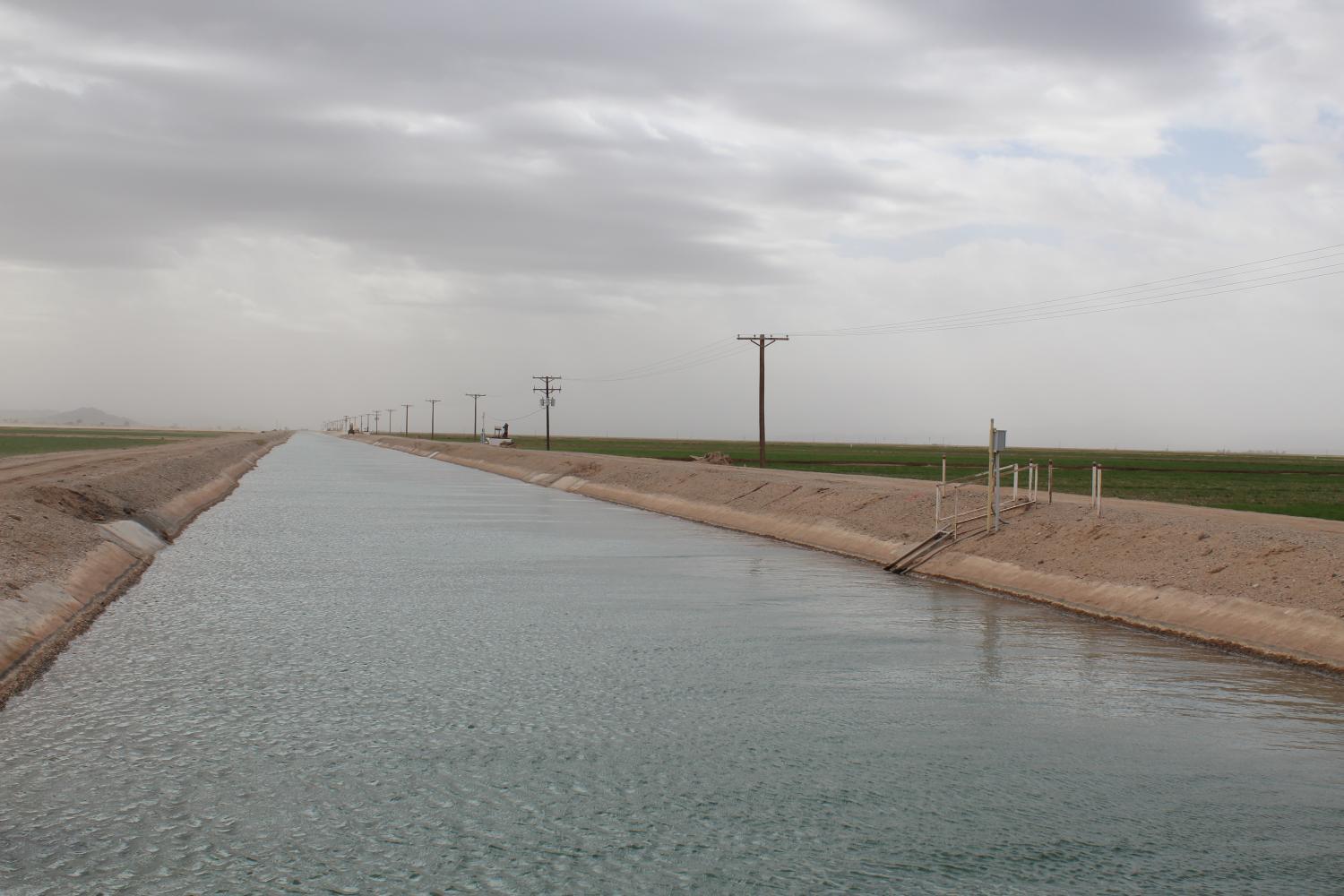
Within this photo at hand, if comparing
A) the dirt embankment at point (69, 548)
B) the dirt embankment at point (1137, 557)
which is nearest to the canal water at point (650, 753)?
the dirt embankment at point (69, 548)

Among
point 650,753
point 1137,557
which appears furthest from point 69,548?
point 1137,557

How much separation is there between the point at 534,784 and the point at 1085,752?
220 inches

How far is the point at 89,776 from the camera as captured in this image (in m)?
9.98

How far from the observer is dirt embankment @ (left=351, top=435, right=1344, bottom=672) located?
17922 millimetres

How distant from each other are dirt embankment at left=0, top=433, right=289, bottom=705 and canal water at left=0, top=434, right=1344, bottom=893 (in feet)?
2.10

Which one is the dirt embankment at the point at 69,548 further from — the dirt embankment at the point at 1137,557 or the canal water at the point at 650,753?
the dirt embankment at the point at 1137,557

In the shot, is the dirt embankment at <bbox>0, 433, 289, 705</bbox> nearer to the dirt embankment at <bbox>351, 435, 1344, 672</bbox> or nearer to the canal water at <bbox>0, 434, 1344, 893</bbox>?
the canal water at <bbox>0, 434, 1344, 893</bbox>

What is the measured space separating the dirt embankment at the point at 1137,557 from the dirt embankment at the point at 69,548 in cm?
1765

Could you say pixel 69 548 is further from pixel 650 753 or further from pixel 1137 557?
pixel 1137 557

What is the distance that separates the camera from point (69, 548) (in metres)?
23.9

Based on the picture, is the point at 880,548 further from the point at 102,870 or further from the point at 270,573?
the point at 102,870

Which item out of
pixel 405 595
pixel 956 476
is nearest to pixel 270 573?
pixel 405 595

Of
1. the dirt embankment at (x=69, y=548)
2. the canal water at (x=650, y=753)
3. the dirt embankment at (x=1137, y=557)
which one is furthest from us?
the dirt embankment at (x=1137, y=557)

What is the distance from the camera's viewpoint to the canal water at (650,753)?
8180 mm
